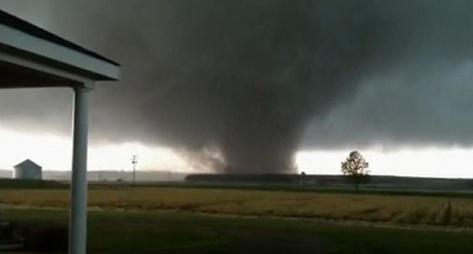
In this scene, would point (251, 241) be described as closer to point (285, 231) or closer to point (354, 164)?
point (285, 231)

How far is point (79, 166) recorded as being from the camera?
34.7 ft

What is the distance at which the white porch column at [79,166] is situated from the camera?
34.2 feet

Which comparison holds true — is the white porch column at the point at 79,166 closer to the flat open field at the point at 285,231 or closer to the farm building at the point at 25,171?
the flat open field at the point at 285,231

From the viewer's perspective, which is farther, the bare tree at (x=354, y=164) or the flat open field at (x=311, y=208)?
the bare tree at (x=354, y=164)

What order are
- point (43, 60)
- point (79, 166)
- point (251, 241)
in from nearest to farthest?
point (43, 60), point (79, 166), point (251, 241)

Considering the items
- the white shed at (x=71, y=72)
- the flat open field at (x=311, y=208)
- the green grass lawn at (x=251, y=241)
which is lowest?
the green grass lawn at (x=251, y=241)

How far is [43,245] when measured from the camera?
72.8 feet

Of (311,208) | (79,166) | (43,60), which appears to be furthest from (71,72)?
(311,208)

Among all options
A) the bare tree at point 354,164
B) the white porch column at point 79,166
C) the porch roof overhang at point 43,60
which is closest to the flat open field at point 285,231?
the white porch column at point 79,166

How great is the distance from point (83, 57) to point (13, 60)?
149 cm

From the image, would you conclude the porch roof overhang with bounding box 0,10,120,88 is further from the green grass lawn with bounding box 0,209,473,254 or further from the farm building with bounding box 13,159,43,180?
the farm building with bounding box 13,159,43,180

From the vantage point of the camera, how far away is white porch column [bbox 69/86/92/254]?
10438 mm

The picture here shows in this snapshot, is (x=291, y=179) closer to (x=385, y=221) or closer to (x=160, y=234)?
(x=385, y=221)

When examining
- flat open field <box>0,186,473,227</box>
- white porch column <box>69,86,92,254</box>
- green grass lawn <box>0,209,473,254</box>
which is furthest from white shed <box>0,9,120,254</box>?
flat open field <box>0,186,473,227</box>
